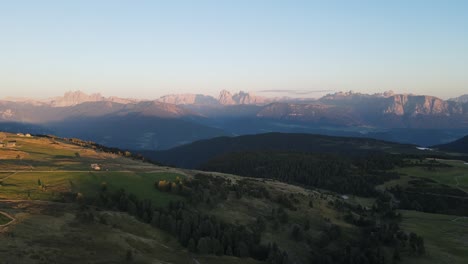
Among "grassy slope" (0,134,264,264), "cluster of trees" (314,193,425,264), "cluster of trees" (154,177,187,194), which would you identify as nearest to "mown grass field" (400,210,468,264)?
"cluster of trees" (314,193,425,264)

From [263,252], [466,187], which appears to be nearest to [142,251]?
[263,252]

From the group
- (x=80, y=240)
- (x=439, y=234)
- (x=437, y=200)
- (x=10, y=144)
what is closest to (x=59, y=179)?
(x=80, y=240)

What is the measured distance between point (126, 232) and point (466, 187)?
170m

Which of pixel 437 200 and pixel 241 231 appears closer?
pixel 241 231

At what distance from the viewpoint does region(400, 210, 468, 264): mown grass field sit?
4099 inches

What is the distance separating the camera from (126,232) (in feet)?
295

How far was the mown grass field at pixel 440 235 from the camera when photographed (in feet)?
342

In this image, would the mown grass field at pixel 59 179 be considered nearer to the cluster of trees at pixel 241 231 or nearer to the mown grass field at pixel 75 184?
the mown grass field at pixel 75 184

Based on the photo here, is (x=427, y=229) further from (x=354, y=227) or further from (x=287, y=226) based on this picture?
(x=287, y=226)

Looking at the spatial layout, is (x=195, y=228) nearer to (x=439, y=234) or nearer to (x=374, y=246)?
(x=374, y=246)

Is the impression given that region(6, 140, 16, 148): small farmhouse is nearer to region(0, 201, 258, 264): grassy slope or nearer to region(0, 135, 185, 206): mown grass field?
region(0, 135, 185, 206): mown grass field

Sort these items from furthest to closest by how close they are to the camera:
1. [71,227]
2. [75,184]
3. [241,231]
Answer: [75,184] < [241,231] < [71,227]

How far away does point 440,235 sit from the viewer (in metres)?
126

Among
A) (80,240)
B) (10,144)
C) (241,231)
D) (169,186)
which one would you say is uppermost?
(10,144)
